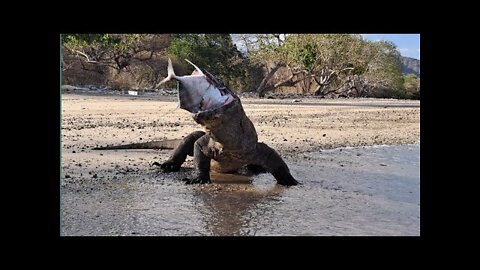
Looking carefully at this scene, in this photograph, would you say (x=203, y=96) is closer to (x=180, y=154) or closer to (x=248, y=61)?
(x=180, y=154)

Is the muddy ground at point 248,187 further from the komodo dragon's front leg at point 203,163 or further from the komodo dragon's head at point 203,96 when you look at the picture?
the komodo dragon's head at point 203,96

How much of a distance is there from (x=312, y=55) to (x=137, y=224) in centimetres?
630

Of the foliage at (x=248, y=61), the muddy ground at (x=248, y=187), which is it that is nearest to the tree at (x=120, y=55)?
the foliage at (x=248, y=61)

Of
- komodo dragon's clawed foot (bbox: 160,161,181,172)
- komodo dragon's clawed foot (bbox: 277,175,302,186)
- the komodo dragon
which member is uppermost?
the komodo dragon

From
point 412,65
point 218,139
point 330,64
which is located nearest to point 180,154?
point 218,139

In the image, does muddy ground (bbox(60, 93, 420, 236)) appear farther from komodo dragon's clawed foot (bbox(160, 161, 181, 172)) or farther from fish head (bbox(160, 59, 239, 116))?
fish head (bbox(160, 59, 239, 116))

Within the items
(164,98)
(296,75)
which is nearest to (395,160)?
(164,98)

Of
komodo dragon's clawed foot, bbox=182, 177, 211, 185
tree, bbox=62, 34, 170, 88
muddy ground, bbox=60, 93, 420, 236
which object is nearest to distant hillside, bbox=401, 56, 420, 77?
muddy ground, bbox=60, 93, 420, 236

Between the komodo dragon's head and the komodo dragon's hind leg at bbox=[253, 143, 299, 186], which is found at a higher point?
the komodo dragon's head

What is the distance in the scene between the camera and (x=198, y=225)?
297 centimetres

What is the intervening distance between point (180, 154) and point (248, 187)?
2.69 ft

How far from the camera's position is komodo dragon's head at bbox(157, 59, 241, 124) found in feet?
11.2

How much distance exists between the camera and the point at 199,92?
347cm

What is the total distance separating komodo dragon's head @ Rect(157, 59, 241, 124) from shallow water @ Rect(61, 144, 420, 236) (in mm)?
588
